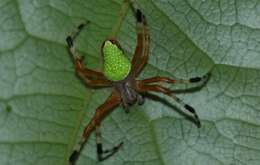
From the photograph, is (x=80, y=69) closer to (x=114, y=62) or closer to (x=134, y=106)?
(x=114, y=62)

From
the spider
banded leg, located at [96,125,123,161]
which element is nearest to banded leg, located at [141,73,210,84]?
the spider

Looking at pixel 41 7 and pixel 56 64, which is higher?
pixel 41 7

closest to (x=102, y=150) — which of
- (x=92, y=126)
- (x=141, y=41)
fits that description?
(x=92, y=126)

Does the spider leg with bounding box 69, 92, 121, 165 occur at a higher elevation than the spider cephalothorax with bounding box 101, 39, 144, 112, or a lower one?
lower

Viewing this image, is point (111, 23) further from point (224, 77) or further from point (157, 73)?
point (224, 77)

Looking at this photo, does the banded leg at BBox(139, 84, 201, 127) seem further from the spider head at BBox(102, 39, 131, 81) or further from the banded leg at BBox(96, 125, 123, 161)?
the banded leg at BBox(96, 125, 123, 161)

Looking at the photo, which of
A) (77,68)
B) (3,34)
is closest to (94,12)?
(77,68)

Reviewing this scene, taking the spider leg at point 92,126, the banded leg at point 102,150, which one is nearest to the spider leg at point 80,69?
the spider leg at point 92,126
